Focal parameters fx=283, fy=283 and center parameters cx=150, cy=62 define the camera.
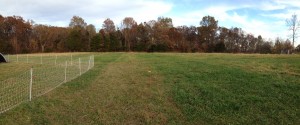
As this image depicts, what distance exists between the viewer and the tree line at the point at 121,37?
305ft

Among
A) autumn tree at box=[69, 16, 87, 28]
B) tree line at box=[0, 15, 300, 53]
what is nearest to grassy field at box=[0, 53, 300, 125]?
tree line at box=[0, 15, 300, 53]

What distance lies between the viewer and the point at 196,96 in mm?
11047

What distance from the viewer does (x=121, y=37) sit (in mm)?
104188

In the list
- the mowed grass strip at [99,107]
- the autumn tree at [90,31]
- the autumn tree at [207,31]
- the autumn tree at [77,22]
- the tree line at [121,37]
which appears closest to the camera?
the mowed grass strip at [99,107]

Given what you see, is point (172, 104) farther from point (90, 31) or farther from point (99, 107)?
point (90, 31)

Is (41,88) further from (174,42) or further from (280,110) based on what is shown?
(174,42)

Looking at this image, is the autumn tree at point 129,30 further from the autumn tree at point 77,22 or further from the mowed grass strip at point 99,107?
the mowed grass strip at point 99,107

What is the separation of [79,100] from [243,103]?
6.08 m

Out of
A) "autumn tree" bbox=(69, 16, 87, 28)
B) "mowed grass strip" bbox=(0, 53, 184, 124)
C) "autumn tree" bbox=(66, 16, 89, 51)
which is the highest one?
"autumn tree" bbox=(69, 16, 87, 28)

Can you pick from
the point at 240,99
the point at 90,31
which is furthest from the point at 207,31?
the point at 240,99

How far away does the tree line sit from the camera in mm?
93000

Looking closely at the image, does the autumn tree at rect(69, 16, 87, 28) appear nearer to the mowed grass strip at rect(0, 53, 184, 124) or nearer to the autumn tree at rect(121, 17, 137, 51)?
the autumn tree at rect(121, 17, 137, 51)

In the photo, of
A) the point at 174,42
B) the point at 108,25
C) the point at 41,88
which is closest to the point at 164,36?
the point at 174,42

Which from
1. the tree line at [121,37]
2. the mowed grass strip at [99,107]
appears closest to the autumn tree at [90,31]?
the tree line at [121,37]
